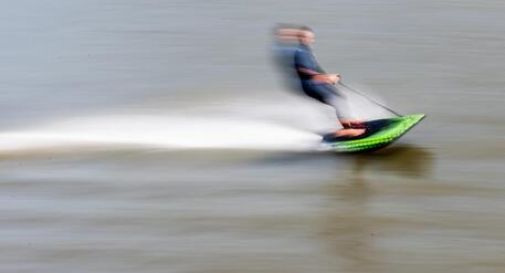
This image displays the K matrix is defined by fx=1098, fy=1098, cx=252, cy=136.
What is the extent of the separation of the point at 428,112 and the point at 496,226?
398 cm

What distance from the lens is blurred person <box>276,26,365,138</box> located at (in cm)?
1238

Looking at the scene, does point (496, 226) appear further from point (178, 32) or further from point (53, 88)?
point (178, 32)

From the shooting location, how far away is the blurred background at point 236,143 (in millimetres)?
9977

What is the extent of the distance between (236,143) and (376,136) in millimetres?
1778

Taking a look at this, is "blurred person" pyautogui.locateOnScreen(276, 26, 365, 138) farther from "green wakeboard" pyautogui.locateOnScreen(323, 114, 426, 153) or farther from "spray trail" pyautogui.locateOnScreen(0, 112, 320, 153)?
"spray trail" pyautogui.locateOnScreen(0, 112, 320, 153)

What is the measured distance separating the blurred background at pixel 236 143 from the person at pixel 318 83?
0.37 metres

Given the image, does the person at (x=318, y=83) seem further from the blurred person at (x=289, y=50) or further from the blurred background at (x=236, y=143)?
the blurred background at (x=236, y=143)

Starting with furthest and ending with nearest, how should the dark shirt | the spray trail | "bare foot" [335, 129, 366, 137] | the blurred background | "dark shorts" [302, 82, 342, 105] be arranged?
the spray trail < "bare foot" [335, 129, 366, 137] < "dark shorts" [302, 82, 342, 105] < the dark shirt < the blurred background

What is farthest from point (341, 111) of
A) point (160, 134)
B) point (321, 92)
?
point (160, 134)

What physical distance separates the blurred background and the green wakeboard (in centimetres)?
14

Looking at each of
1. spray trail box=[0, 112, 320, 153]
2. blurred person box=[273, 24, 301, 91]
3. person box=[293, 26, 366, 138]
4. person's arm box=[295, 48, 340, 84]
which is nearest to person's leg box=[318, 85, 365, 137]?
person box=[293, 26, 366, 138]

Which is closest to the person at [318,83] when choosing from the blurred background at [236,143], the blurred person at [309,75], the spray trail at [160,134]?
the blurred person at [309,75]

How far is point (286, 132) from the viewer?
13.7 m

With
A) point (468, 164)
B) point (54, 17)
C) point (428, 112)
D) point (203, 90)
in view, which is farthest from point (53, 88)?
point (468, 164)
